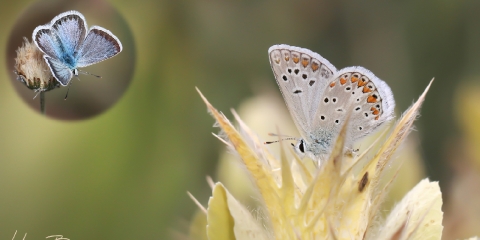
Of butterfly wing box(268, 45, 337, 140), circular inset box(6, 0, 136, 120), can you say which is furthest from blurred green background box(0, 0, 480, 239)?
butterfly wing box(268, 45, 337, 140)

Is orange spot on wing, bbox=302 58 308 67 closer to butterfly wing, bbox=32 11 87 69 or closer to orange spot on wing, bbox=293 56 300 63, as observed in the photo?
orange spot on wing, bbox=293 56 300 63

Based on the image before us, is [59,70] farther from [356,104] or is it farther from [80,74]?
[356,104]

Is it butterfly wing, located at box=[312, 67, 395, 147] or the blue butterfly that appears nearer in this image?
the blue butterfly

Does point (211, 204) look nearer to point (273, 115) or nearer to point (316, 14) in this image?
point (273, 115)

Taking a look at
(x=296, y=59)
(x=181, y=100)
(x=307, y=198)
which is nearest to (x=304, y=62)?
(x=296, y=59)

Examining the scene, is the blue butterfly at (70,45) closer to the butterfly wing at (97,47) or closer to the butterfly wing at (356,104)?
the butterfly wing at (97,47)

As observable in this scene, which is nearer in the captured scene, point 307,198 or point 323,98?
point 307,198
